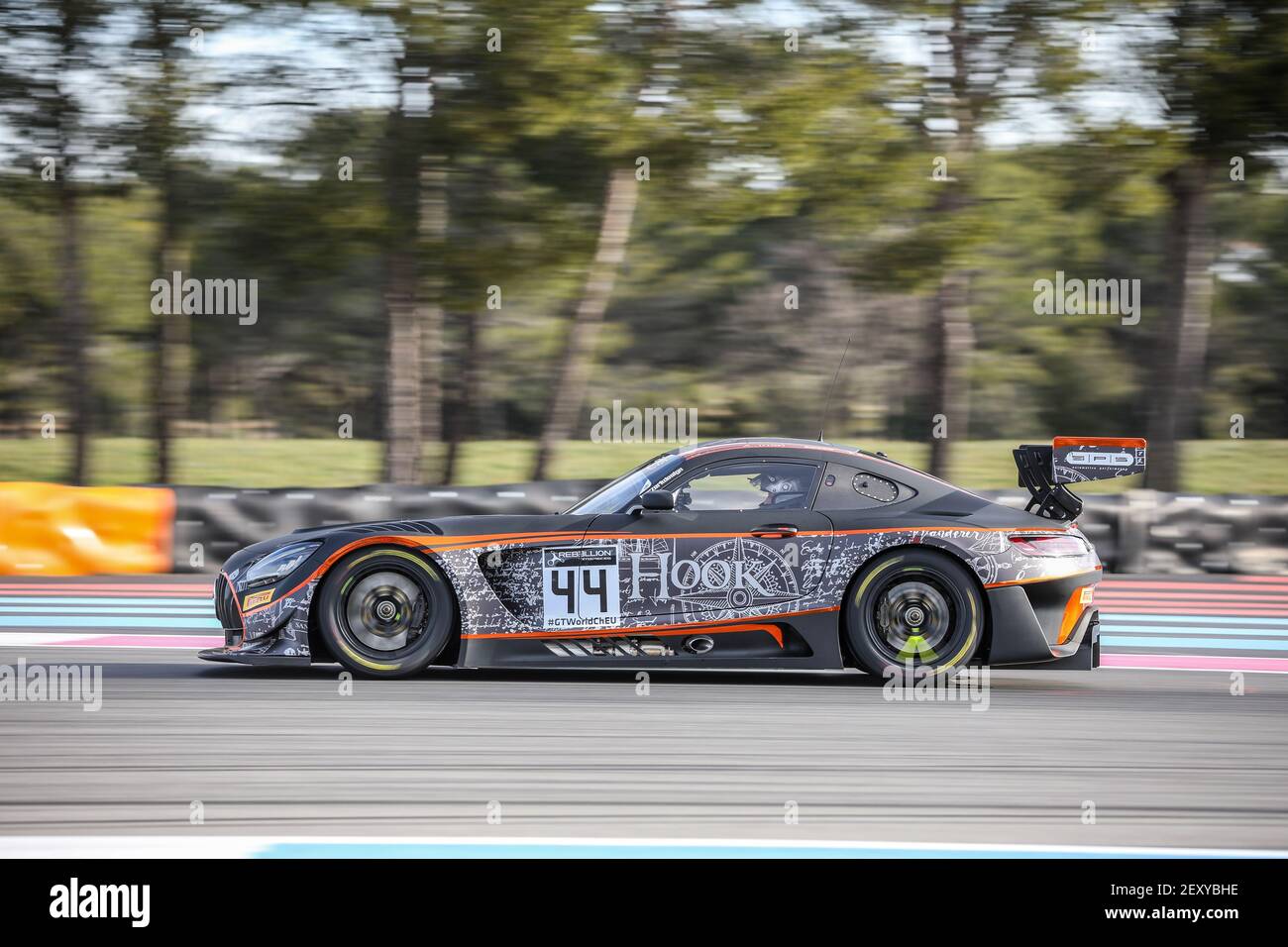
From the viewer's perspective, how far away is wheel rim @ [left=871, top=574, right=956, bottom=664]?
696 centimetres

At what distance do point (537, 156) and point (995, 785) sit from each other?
11.9 metres

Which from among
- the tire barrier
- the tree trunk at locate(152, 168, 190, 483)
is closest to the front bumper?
the tire barrier

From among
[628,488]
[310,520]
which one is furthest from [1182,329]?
[628,488]

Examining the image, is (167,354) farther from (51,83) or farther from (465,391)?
(51,83)

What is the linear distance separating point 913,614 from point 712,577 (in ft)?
3.31

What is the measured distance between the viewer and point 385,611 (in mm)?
6957

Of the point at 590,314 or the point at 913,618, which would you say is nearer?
the point at 913,618

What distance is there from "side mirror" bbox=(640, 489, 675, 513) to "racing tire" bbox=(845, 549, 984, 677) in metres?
0.96

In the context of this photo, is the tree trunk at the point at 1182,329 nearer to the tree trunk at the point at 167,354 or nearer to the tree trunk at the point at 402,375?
the tree trunk at the point at 402,375

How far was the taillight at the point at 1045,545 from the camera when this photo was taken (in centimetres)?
697

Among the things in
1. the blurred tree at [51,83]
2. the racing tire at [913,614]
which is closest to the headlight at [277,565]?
the racing tire at [913,614]

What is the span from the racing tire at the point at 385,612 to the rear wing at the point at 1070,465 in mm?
2881
